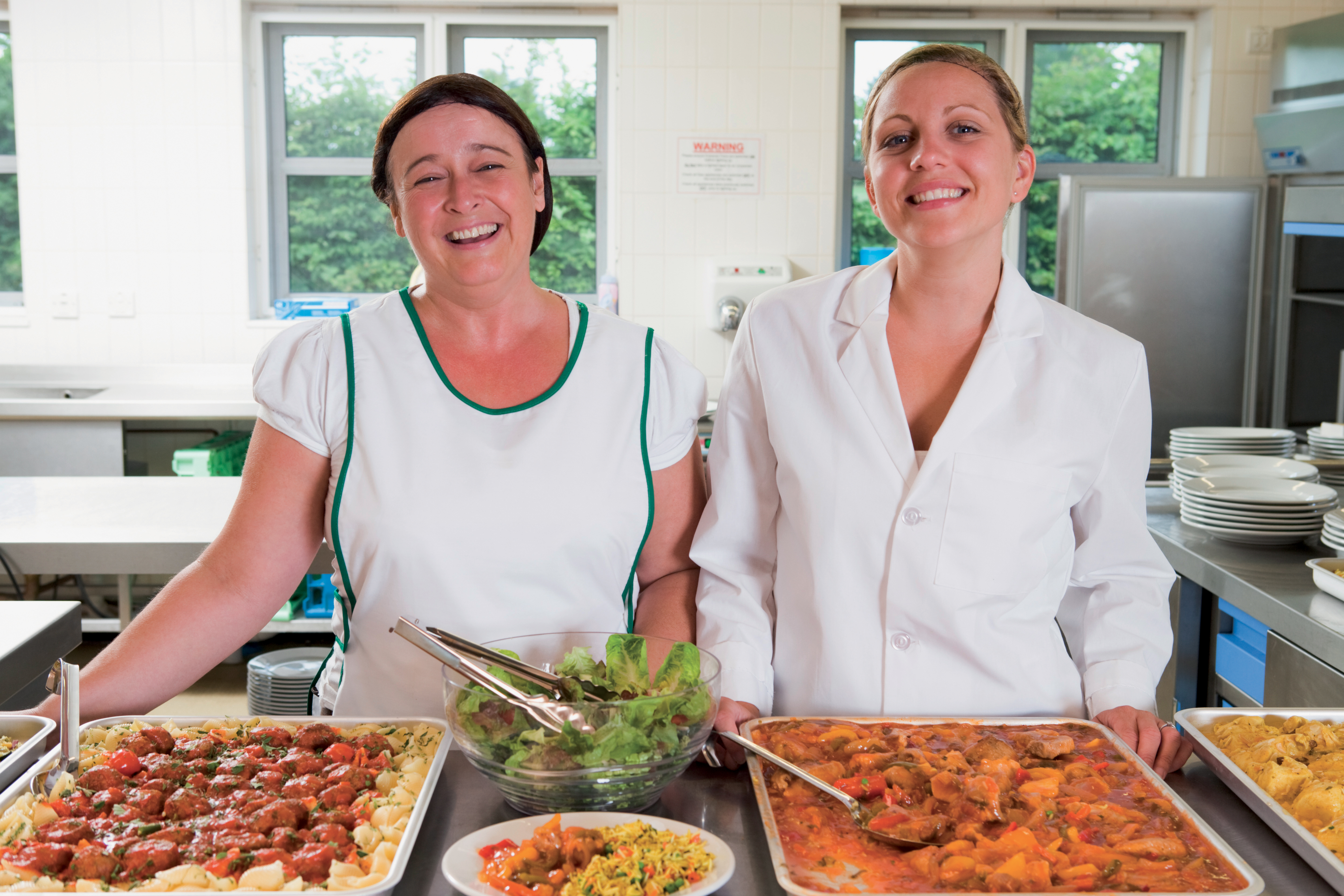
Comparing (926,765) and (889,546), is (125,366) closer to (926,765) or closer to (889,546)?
(889,546)

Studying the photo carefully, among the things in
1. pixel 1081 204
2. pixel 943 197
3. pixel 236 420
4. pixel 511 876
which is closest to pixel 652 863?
pixel 511 876

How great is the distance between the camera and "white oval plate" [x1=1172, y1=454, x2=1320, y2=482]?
257 cm

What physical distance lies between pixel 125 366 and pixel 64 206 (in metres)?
0.65

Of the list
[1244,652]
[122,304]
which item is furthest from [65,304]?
[1244,652]

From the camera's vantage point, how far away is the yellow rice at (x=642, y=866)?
87cm

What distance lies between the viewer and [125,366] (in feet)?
14.4

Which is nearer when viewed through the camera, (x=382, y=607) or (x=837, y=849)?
(x=837, y=849)

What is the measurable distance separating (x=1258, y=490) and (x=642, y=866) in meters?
1.96

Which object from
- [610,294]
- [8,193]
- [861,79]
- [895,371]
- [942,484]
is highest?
[861,79]

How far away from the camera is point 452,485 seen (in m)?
1.37

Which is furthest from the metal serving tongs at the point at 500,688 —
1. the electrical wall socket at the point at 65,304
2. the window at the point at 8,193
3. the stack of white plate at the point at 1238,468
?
the window at the point at 8,193

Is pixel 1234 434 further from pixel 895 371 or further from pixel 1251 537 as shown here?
pixel 895 371

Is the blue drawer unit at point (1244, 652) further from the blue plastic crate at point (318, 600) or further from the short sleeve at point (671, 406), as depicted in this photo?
the blue plastic crate at point (318, 600)

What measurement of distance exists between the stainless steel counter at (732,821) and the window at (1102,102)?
12.7 feet
